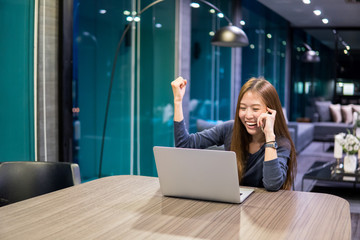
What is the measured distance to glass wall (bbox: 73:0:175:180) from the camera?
4035 millimetres

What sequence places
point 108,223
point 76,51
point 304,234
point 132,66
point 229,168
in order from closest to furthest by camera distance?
point 304,234
point 108,223
point 229,168
point 76,51
point 132,66

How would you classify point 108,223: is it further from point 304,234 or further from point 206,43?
point 206,43

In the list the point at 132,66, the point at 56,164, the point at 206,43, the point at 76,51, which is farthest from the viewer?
the point at 206,43

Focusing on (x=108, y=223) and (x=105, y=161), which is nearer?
(x=108, y=223)

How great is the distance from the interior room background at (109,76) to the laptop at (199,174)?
6.21 ft

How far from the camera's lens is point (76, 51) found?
3.89 meters

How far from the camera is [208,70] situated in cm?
675

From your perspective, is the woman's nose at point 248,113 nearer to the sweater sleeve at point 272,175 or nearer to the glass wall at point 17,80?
the sweater sleeve at point 272,175

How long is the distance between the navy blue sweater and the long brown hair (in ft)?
0.11

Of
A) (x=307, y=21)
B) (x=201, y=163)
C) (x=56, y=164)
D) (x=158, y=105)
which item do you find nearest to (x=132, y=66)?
(x=158, y=105)

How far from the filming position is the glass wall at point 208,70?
247 inches

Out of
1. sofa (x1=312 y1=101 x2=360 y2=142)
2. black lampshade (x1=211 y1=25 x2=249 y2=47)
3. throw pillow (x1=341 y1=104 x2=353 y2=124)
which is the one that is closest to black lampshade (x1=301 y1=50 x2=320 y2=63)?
sofa (x1=312 y1=101 x2=360 y2=142)

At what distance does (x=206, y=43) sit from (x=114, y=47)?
7.93 feet

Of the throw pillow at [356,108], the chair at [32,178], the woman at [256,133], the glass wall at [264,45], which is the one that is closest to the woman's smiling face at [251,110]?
the woman at [256,133]
